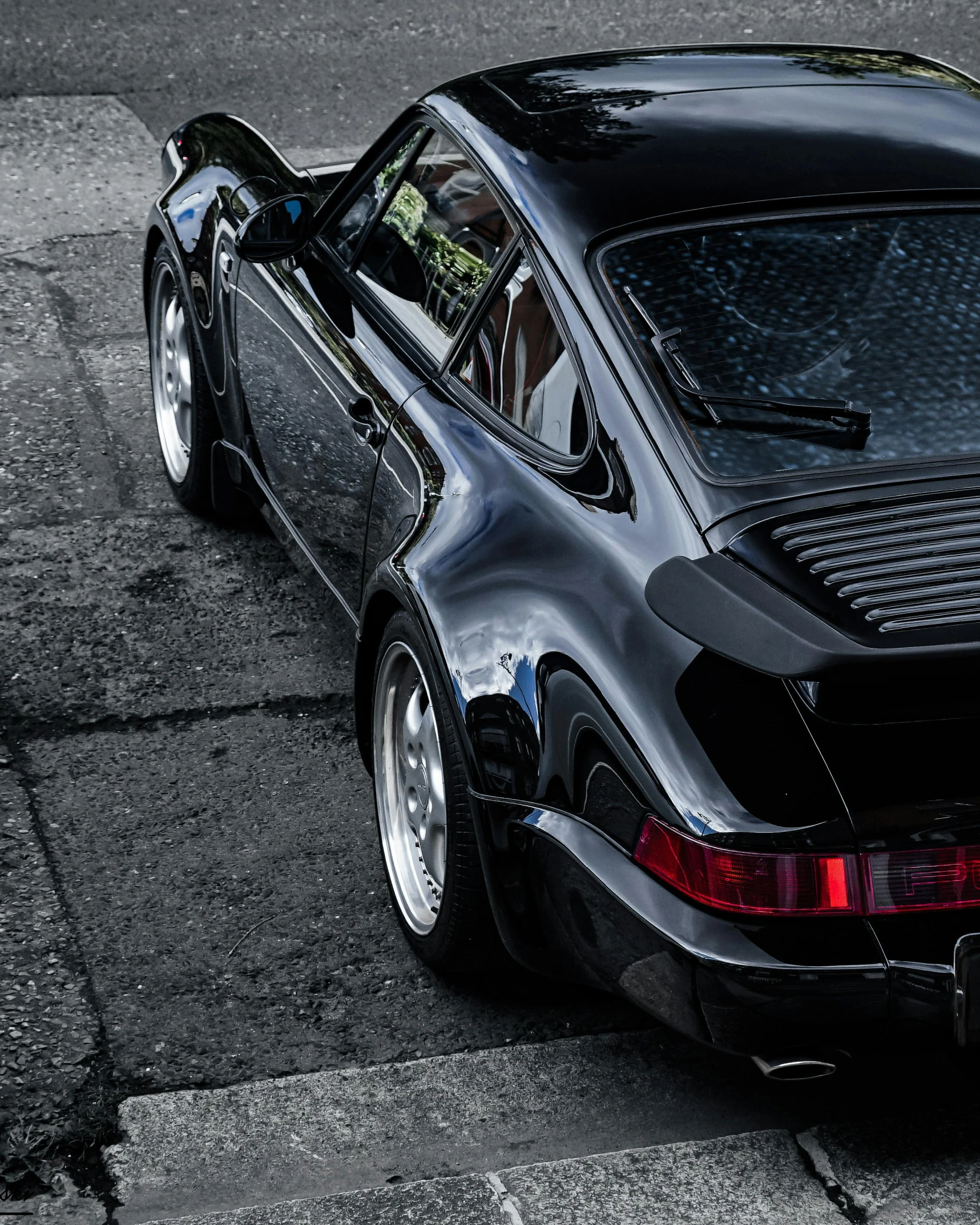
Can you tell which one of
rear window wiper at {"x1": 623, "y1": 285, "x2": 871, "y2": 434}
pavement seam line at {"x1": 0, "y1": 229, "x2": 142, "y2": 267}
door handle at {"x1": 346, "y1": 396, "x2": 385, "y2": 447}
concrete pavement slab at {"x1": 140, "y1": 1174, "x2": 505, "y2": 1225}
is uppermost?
rear window wiper at {"x1": 623, "y1": 285, "x2": 871, "y2": 434}

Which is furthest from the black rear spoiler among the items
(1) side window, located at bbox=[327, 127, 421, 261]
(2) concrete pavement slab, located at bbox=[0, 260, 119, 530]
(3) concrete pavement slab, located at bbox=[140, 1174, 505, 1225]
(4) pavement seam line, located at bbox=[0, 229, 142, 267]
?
(4) pavement seam line, located at bbox=[0, 229, 142, 267]

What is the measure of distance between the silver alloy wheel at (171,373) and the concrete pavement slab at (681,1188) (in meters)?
3.11

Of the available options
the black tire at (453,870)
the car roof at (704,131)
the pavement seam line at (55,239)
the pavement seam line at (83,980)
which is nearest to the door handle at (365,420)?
the black tire at (453,870)

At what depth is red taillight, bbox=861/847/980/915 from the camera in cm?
248

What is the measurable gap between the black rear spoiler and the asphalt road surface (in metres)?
0.89

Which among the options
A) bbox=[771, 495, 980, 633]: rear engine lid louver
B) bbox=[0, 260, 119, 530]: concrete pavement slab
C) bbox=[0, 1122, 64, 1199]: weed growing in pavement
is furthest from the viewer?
bbox=[0, 260, 119, 530]: concrete pavement slab

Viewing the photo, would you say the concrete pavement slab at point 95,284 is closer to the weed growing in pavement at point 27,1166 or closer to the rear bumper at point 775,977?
the weed growing in pavement at point 27,1166

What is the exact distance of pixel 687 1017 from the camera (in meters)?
2.63

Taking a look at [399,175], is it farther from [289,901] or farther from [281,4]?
[281,4]

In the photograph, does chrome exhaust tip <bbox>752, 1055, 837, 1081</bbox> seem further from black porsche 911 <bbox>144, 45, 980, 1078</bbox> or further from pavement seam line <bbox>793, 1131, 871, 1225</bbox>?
pavement seam line <bbox>793, 1131, 871, 1225</bbox>

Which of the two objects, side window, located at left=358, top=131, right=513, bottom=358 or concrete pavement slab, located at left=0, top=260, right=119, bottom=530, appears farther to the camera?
concrete pavement slab, located at left=0, top=260, right=119, bottom=530

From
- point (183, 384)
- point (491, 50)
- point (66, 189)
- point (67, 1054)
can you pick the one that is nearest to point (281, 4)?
point (491, 50)

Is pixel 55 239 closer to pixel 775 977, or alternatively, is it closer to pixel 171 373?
pixel 171 373

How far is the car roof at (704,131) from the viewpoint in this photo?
3334mm
